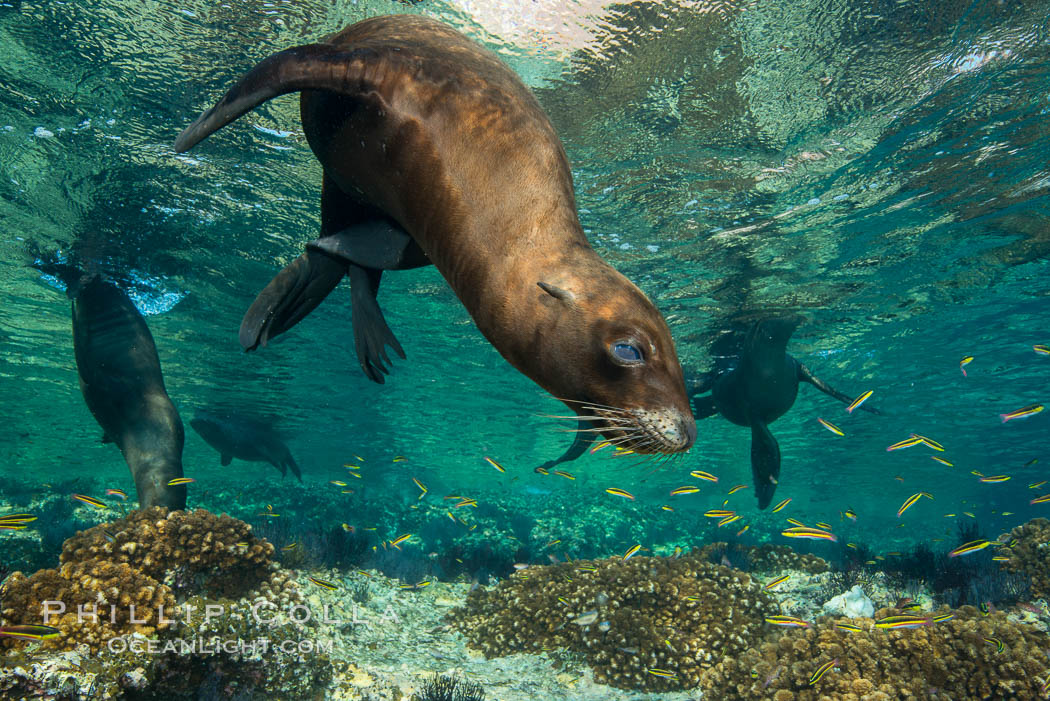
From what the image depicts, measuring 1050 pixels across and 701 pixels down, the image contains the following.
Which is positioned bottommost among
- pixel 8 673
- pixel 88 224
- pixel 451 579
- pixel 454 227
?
pixel 451 579

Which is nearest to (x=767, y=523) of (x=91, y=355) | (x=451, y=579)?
(x=451, y=579)

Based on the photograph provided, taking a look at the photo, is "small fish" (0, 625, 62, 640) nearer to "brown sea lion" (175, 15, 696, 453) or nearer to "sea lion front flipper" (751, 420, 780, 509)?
"brown sea lion" (175, 15, 696, 453)

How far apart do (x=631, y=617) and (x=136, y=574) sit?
615 centimetres

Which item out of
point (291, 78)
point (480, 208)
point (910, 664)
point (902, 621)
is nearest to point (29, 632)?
point (291, 78)

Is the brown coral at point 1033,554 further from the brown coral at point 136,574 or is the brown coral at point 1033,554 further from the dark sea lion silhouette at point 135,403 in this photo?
the dark sea lion silhouette at point 135,403

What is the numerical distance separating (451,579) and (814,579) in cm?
814

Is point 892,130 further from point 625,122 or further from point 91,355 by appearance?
point 91,355

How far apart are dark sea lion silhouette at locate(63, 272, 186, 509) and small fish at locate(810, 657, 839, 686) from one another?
7.53 meters

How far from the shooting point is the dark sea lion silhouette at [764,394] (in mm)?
9961

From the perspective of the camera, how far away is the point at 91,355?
739cm

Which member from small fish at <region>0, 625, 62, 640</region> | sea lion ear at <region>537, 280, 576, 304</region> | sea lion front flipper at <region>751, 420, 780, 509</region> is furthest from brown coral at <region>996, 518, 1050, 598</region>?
small fish at <region>0, 625, 62, 640</region>

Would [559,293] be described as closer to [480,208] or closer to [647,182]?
[480,208]

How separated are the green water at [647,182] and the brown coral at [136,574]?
4.93 metres

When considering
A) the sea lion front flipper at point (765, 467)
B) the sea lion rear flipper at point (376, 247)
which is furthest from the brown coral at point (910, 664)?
the sea lion rear flipper at point (376, 247)
